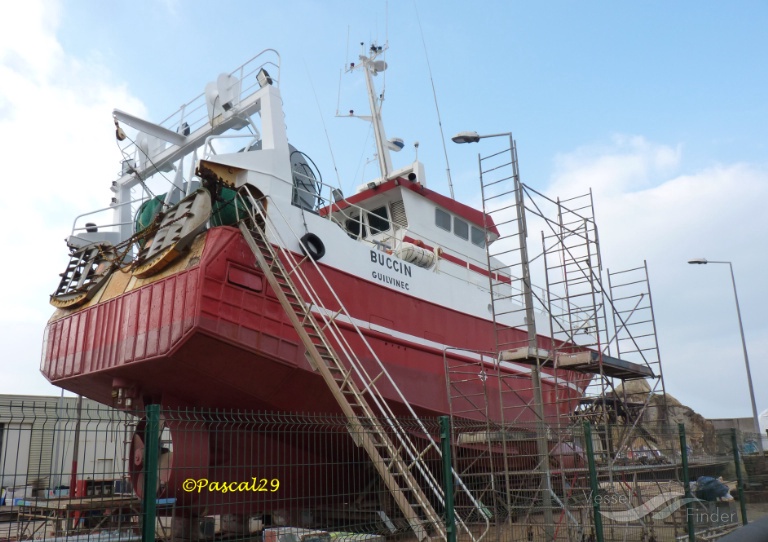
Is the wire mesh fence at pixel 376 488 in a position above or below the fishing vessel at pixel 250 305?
below

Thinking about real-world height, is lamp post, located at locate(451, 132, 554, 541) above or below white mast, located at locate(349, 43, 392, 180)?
below

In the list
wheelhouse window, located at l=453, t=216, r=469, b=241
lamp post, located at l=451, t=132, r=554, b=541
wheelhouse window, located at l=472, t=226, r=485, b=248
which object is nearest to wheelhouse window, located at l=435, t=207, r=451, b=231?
wheelhouse window, located at l=453, t=216, r=469, b=241

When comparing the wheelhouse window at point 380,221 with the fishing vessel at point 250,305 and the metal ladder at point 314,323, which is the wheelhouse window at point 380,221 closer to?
the fishing vessel at point 250,305

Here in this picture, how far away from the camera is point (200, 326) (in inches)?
329

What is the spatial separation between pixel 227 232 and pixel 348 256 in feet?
7.12

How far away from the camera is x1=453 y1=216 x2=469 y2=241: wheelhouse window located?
596 inches

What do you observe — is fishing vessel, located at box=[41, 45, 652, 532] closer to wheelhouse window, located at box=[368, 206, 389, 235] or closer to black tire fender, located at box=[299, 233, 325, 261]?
black tire fender, located at box=[299, 233, 325, 261]

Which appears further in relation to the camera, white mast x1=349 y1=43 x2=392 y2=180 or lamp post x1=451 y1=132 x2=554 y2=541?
white mast x1=349 y1=43 x2=392 y2=180

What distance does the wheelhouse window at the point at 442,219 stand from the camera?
48.1 feet

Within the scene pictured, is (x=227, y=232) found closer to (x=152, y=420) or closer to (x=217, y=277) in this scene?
(x=217, y=277)

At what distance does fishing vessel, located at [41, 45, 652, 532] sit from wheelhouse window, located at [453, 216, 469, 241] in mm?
2550

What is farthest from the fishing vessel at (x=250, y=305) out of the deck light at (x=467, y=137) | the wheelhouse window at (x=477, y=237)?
the wheelhouse window at (x=477, y=237)

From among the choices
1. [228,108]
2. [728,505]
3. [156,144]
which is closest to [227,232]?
[228,108]

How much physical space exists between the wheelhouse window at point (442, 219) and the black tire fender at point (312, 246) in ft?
16.6
